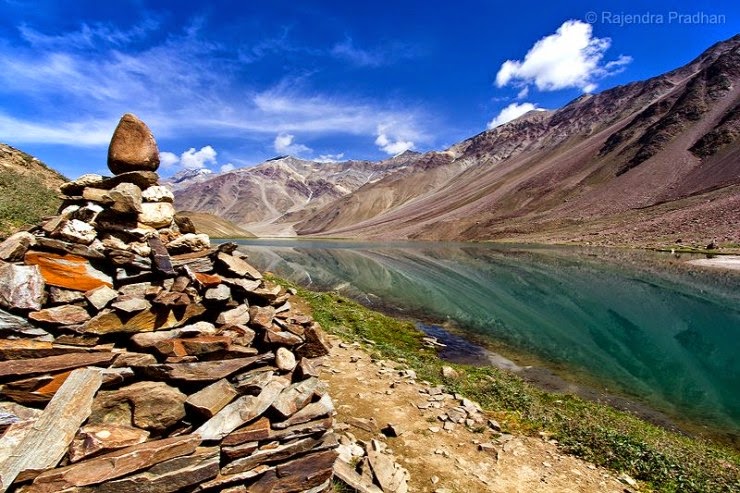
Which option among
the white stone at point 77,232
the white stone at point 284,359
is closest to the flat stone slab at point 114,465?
the white stone at point 284,359

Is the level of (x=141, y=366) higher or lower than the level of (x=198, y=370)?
higher

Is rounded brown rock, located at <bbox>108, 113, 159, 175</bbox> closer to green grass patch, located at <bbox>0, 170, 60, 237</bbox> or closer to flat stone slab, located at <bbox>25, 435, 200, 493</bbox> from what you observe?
flat stone slab, located at <bbox>25, 435, 200, 493</bbox>

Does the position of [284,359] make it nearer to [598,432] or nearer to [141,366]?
[141,366]

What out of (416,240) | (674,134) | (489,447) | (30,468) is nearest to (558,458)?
(489,447)

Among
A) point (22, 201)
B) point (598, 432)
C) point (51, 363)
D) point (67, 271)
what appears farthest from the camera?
point (22, 201)

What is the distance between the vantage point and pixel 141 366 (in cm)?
757

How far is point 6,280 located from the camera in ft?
23.7

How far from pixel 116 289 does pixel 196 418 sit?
11.0 ft

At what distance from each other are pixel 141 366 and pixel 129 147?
652 cm

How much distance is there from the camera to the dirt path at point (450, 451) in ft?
31.9

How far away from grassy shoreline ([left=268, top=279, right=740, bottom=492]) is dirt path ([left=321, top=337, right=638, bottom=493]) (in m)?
0.88

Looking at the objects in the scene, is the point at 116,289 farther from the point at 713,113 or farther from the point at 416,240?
the point at 713,113

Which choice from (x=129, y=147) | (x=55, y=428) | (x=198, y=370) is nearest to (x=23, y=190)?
(x=129, y=147)

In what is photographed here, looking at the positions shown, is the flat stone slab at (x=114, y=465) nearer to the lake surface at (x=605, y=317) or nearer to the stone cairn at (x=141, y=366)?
the stone cairn at (x=141, y=366)
